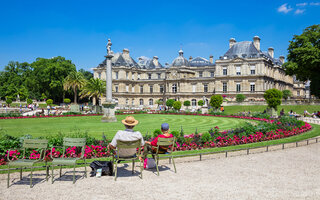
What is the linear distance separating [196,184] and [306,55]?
37.5 meters

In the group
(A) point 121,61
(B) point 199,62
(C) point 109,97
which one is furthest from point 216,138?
(A) point 121,61

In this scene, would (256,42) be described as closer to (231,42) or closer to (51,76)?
(231,42)

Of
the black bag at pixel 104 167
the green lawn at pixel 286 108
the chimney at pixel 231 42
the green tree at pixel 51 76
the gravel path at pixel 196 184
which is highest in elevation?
the chimney at pixel 231 42

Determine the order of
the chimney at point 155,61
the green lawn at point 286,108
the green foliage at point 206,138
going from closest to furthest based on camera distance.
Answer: the green foliage at point 206,138
the green lawn at point 286,108
the chimney at point 155,61

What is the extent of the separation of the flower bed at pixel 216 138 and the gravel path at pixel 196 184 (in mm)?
1436

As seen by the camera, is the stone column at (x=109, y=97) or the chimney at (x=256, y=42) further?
the chimney at (x=256, y=42)

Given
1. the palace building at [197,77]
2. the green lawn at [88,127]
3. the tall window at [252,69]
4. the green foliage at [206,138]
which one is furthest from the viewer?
the palace building at [197,77]

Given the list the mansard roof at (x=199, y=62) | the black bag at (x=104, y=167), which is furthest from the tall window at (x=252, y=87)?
the black bag at (x=104, y=167)

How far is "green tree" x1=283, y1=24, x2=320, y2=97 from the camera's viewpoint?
37.7 meters

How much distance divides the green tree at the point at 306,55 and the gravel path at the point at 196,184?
3374 cm

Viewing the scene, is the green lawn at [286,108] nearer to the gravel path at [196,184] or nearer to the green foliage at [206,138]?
the green foliage at [206,138]

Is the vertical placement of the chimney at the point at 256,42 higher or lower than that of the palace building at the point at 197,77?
higher

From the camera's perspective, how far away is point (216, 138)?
1263 cm

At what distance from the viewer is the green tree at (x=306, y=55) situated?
37.7 meters
